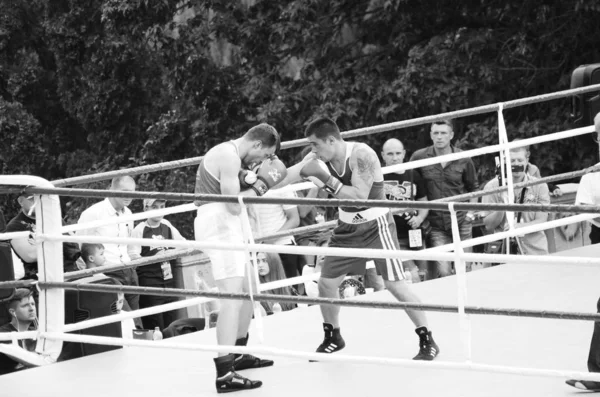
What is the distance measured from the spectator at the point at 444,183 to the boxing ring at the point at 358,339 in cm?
125

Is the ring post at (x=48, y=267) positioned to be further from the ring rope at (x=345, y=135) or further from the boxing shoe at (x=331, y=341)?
the boxing shoe at (x=331, y=341)

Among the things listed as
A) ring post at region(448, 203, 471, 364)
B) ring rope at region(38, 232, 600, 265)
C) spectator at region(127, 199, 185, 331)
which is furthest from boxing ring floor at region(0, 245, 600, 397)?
spectator at region(127, 199, 185, 331)

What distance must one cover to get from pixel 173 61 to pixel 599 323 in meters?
12.6

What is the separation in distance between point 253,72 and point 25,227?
30.8 feet

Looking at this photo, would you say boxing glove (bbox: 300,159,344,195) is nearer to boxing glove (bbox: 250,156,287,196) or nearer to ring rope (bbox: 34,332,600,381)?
boxing glove (bbox: 250,156,287,196)

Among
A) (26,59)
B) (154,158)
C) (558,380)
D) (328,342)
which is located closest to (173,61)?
(154,158)

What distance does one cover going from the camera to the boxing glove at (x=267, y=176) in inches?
236

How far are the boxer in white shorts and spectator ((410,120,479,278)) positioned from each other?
3.08 m

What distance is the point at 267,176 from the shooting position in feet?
19.7

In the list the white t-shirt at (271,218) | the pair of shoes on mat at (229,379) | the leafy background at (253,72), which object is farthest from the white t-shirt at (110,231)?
the leafy background at (253,72)

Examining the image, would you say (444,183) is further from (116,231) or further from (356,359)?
(356,359)

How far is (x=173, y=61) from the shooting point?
17125 mm

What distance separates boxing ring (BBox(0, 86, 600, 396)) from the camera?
16.5 feet

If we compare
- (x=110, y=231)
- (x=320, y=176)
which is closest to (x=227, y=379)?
(x=320, y=176)
